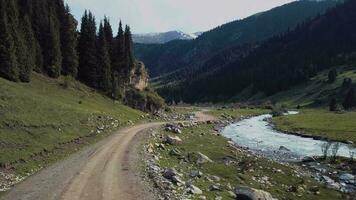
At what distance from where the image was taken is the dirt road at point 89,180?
99.1ft

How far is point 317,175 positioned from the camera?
49.2 metres

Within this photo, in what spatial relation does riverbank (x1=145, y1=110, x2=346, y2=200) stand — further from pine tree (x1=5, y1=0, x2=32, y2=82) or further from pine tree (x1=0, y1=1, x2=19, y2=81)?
pine tree (x1=5, y1=0, x2=32, y2=82)

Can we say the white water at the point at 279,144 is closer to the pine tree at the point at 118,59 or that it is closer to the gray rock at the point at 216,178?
the gray rock at the point at 216,178

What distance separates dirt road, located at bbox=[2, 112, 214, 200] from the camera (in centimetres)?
3020

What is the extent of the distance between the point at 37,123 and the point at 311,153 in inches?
1462

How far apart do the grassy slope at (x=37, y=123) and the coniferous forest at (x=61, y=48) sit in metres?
5.46

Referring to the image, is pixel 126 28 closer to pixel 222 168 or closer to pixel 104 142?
pixel 104 142

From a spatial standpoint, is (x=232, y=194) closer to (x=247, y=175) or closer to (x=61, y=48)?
(x=247, y=175)

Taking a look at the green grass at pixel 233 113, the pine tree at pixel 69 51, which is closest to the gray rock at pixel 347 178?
the pine tree at pixel 69 51

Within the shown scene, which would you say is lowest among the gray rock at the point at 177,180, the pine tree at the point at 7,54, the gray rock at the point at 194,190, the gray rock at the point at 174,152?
the gray rock at the point at 194,190

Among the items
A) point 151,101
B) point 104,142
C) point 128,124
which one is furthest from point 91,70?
point 104,142

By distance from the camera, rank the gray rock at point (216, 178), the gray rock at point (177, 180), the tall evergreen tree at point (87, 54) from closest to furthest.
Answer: the gray rock at point (177, 180) < the gray rock at point (216, 178) < the tall evergreen tree at point (87, 54)

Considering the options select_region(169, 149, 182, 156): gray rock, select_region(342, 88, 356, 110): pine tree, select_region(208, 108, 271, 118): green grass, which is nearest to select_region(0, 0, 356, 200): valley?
select_region(169, 149, 182, 156): gray rock

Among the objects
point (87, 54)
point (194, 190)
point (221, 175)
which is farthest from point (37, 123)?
point (87, 54)
